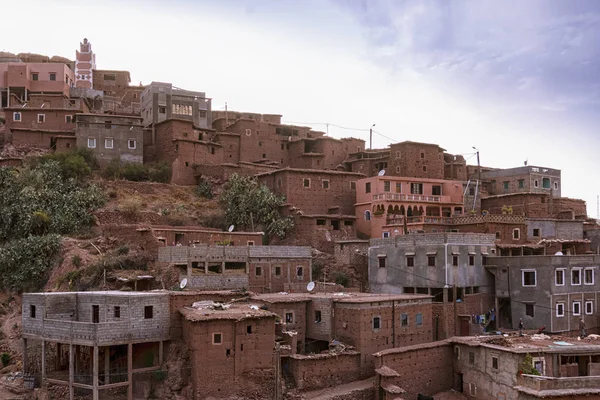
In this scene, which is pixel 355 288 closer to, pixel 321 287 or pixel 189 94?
pixel 321 287

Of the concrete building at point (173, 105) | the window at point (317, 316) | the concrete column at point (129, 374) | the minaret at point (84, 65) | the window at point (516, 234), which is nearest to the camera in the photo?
the concrete column at point (129, 374)

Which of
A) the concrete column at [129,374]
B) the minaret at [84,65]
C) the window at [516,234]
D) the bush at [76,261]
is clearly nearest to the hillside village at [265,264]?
the concrete column at [129,374]

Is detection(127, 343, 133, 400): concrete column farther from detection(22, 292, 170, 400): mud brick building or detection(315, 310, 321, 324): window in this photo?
detection(315, 310, 321, 324): window

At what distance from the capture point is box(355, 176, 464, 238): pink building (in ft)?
146

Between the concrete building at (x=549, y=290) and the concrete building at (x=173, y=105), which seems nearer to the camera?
the concrete building at (x=549, y=290)

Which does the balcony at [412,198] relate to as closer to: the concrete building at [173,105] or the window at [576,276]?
the window at [576,276]

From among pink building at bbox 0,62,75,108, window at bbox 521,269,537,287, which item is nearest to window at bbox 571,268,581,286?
window at bbox 521,269,537,287

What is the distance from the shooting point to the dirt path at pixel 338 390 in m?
27.4

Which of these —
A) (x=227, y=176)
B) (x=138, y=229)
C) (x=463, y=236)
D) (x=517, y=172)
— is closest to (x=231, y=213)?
(x=227, y=176)

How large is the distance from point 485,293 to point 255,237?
47.3ft

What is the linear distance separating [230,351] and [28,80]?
144 ft

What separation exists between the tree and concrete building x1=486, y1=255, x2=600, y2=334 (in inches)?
568

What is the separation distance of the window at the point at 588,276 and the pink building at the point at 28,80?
152 ft

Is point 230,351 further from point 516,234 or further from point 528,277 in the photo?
point 516,234
